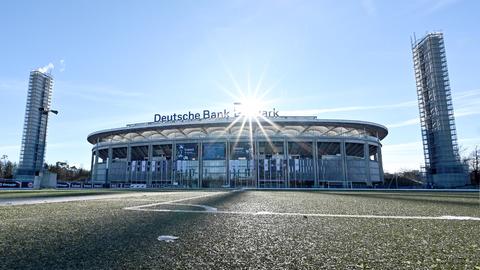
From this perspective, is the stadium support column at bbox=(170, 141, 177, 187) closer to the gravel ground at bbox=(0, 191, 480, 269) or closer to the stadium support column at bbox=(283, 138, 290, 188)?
the stadium support column at bbox=(283, 138, 290, 188)

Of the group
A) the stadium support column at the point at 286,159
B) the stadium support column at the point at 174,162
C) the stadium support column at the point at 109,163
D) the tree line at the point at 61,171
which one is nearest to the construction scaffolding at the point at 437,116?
the stadium support column at the point at 286,159

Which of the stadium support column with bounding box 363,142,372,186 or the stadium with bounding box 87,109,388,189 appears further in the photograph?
the stadium support column with bounding box 363,142,372,186

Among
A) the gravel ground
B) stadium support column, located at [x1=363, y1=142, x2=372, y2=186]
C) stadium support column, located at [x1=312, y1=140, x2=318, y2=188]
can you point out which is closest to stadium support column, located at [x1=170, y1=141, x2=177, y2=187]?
stadium support column, located at [x1=312, y1=140, x2=318, y2=188]

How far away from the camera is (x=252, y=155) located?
265ft

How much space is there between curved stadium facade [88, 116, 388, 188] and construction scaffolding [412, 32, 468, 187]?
12115 mm

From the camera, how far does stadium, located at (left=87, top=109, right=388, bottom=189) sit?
80.2m

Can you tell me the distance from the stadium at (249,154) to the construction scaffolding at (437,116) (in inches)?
478

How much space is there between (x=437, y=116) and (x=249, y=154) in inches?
2025

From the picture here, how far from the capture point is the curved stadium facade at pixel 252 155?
263ft

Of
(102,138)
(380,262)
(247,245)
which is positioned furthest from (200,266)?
(102,138)

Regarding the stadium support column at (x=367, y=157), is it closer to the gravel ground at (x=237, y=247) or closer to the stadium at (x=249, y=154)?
the stadium at (x=249, y=154)

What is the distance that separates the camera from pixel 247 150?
80562 millimetres

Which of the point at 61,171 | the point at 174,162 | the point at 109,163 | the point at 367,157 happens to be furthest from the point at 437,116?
the point at 61,171

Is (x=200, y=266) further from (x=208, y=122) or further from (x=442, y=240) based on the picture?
(x=208, y=122)
